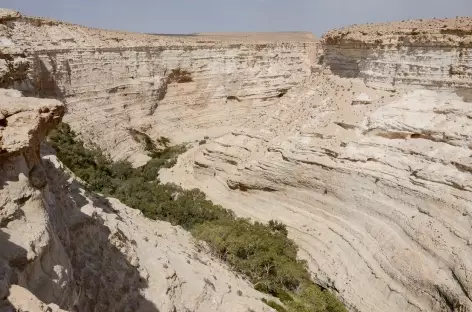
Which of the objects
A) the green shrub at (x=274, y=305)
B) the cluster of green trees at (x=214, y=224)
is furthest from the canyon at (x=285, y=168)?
the cluster of green trees at (x=214, y=224)

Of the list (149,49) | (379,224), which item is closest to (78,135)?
(149,49)

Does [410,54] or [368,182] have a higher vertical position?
[410,54]

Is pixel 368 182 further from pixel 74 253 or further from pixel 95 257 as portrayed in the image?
pixel 74 253

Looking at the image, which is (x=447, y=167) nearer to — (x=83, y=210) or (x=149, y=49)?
(x=83, y=210)

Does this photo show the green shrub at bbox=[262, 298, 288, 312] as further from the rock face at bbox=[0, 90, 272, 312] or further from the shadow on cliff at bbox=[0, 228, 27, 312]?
the shadow on cliff at bbox=[0, 228, 27, 312]

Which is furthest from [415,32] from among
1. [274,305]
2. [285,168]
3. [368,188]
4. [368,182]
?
[274,305]

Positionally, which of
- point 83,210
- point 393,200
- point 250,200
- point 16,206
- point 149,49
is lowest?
point 250,200

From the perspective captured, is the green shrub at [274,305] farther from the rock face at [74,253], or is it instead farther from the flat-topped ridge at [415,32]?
the flat-topped ridge at [415,32]
